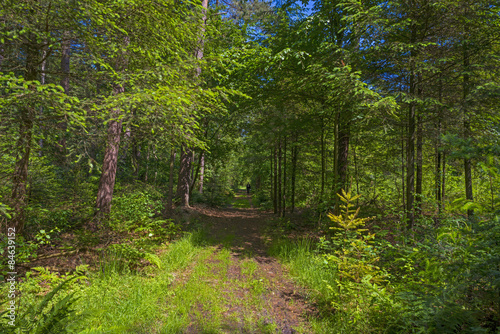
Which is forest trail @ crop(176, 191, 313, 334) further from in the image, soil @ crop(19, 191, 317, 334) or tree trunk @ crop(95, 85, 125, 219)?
tree trunk @ crop(95, 85, 125, 219)

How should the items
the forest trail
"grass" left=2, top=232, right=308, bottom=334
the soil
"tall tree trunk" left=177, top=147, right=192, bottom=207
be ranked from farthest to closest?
"tall tree trunk" left=177, top=147, right=192, bottom=207, the soil, the forest trail, "grass" left=2, top=232, right=308, bottom=334

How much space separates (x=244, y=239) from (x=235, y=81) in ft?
23.6

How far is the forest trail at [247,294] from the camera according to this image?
3350 millimetres

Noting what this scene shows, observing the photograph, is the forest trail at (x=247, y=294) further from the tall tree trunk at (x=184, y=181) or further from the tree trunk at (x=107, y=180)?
the tall tree trunk at (x=184, y=181)

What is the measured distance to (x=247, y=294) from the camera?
4289 millimetres

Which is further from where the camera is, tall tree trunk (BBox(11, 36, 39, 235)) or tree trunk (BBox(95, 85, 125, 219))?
tree trunk (BBox(95, 85, 125, 219))

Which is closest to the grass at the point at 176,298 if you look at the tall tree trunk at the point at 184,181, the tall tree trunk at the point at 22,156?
the tall tree trunk at the point at 22,156

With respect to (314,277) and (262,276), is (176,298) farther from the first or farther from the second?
(314,277)

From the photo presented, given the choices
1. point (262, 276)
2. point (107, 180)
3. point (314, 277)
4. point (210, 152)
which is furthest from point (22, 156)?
point (314, 277)

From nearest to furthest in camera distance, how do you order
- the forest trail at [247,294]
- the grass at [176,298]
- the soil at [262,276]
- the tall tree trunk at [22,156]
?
the grass at [176,298] < the forest trail at [247,294] < the soil at [262,276] < the tall tree trunk at [22,156]

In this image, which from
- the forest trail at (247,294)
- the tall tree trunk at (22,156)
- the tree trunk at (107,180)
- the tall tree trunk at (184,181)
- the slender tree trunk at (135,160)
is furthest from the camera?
the tall tree trunk at (184,181)

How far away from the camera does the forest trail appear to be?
335 centimetres

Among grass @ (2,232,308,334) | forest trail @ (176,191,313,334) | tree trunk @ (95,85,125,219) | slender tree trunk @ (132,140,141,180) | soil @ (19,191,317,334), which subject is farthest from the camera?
tree trunk @ (95,85,125,219)

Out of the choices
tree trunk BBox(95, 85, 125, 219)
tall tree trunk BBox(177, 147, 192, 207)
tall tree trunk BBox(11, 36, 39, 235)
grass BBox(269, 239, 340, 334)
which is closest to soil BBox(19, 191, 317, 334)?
grass BBox(269, 239, 340, 334)
